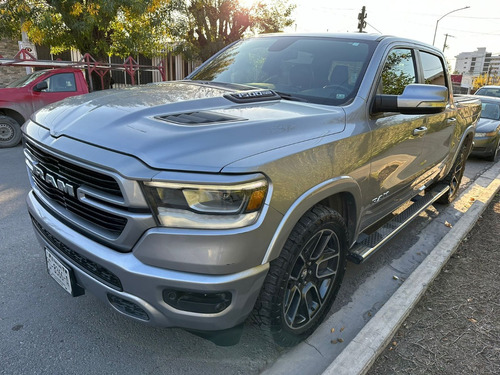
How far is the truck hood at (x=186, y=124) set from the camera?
167cm

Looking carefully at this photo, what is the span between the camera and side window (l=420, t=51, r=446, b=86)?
3684 millimetres

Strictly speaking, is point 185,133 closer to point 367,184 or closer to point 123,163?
point 123,163

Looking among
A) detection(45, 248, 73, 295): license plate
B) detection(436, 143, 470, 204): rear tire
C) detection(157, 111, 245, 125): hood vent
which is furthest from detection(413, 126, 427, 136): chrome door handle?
detection(45, 248, 73, 295): license plate

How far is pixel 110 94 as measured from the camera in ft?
8.19

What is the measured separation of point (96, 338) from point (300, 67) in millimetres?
2377

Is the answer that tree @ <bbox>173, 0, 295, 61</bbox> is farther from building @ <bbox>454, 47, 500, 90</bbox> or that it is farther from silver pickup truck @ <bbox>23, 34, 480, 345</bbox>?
building @ <bbox>454, 47, 500, 90</bbox>

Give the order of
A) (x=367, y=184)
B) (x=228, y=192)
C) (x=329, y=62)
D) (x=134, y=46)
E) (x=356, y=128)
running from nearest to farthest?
(x=228, y=192)
(x=356, y=128)
(x=367, y=184)
(x=329, y=62)
(x=134, y=46)

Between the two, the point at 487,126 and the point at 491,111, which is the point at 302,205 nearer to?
the point at 487,126

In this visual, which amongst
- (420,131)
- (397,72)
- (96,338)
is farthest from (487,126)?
(96,338)

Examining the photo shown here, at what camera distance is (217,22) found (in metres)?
19.6

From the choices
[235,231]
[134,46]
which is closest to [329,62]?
[235,231]

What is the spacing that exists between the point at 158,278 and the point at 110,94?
4.62 feet

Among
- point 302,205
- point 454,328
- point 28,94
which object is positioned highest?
point 302,205

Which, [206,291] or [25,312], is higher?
[206,291]
